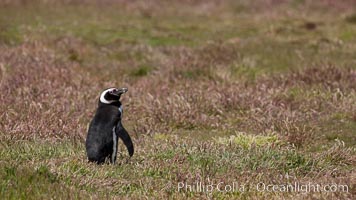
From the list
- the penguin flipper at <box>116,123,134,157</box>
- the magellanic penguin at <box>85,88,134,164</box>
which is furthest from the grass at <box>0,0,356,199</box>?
the magellanic penguin at <box>85,88,134,164</box>

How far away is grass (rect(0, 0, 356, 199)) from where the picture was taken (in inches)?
353

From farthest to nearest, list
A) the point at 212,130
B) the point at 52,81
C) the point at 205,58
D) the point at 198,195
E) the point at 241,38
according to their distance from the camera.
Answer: the point at 241,38, the point at 205,58, the point at 52,81, the point at 212,130, the point at 198,195

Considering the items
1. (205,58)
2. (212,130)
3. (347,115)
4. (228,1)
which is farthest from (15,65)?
(228,1)

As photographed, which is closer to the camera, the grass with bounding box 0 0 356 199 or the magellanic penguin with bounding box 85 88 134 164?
the grass with bounding box 0 0 356 199

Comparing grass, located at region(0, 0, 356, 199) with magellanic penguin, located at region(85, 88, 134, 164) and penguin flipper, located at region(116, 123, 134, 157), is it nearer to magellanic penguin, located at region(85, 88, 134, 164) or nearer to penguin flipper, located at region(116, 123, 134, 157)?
penguin flipper, located at region(116, 123, 134, 157)

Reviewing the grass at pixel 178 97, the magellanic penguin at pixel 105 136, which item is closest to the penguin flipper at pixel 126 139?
the magellanic penguin at pixel 105 136

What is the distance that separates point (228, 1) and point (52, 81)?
16031 mm

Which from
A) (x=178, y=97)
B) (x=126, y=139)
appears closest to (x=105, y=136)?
(x=126, y=139)

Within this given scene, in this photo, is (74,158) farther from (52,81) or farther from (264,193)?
(52,81)

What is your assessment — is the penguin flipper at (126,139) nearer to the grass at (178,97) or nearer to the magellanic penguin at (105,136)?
the magellanic penguin at (105,136)

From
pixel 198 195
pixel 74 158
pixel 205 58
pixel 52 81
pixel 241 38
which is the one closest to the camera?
pixel 198 195

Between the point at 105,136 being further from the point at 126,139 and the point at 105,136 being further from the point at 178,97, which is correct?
the point at 178,97

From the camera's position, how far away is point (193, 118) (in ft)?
45.4

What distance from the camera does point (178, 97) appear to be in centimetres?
1457
